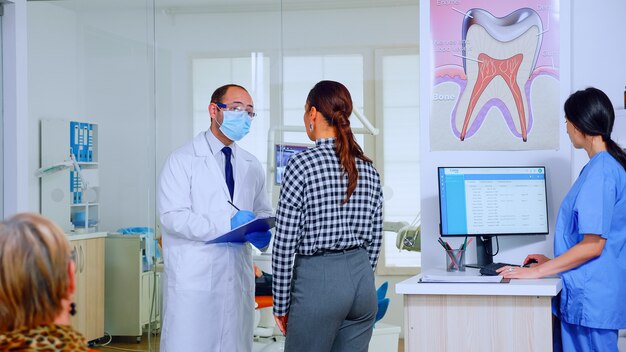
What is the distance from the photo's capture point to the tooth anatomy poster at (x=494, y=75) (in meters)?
3.18

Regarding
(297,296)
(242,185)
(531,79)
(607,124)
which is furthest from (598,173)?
(242,185)

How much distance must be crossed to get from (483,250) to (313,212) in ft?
3.13

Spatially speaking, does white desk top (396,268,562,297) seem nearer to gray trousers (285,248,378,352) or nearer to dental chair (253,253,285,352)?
gray trousers (285,248,378,352)

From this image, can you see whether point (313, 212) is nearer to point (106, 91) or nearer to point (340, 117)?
point (340, 117)

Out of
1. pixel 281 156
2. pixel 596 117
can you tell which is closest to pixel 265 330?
pixel 281 156

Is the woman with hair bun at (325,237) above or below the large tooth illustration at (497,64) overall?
below

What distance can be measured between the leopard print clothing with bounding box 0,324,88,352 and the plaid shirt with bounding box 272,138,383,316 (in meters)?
1.11

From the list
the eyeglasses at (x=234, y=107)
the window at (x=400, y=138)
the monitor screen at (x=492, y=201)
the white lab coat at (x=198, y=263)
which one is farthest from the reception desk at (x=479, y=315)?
the window at (x=400, y=138)

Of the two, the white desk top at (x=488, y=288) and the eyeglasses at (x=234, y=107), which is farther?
the eyeglasses at (x=234, y=107)

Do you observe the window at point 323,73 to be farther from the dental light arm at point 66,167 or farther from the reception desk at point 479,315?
the reception desk at point 479,315

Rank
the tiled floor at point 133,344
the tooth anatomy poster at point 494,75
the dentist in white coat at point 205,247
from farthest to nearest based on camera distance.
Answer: the tiled floor at point 133,344
the tooth anatomy poster at point 494,75
the dentist in white coat at point 205,247

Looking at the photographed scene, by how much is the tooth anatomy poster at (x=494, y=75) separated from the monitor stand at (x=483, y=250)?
396 mm

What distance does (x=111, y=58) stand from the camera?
4.47m

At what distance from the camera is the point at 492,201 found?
3.00 meters
